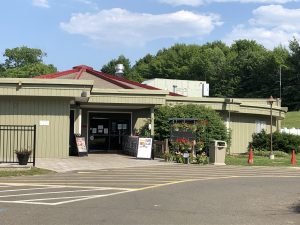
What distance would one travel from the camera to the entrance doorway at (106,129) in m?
31.5

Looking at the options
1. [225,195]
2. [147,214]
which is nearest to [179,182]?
[225,195]

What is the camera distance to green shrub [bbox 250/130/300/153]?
34.0 meters

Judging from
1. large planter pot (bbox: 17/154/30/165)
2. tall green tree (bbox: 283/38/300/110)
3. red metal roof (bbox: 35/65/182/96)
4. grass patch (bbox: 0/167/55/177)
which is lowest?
grass patch (bbox: 0/167/55/177)

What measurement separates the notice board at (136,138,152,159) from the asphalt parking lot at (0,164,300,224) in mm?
6783

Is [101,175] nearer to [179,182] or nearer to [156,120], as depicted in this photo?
[179,182]

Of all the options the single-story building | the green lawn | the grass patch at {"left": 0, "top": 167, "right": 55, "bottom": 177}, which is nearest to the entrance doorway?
the single-story building

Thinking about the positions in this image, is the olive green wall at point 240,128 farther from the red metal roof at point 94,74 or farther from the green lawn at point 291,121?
the green lawn at point 291,121

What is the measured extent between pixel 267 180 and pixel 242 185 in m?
2.10

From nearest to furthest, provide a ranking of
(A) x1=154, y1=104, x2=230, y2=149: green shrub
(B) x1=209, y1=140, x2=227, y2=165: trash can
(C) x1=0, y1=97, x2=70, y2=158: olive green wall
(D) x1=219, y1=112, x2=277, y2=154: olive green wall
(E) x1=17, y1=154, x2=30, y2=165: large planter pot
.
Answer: (E) x1=17, y1=154, x2=30, y2=165: large planter pot
(B) x1=209, y1=140, x2=227, y2=165: trash can
(C) x1=0, y1=97, x2=70, y2=158: olive green wall
(A) x1=154, y1=104, x2=230, y2=149: green shrub
(D) x1=219, y1=112, x2=277, y2=154: olive green wall

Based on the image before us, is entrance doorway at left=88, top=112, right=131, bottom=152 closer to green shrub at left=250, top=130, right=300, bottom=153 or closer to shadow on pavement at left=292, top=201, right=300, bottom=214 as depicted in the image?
green shrub at left=250, top=130, right=300, bottom=153

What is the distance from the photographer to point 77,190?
519 inches

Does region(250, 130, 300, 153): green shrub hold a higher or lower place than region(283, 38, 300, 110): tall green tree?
lower

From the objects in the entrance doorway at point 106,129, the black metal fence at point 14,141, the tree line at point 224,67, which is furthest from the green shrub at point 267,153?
the tree line at point 224,67

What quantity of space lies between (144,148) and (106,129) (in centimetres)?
672
